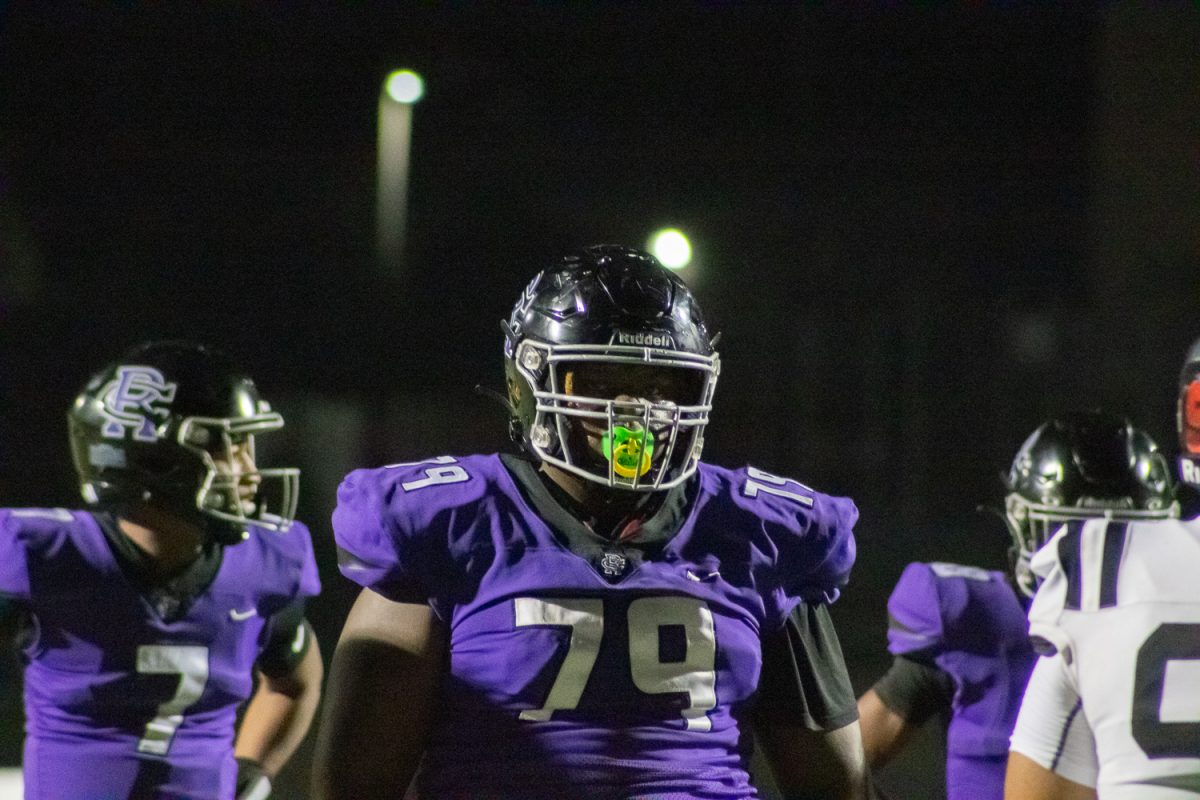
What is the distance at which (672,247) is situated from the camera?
15023mm

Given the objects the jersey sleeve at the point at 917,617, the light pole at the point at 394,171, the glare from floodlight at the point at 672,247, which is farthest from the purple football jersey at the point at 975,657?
the light pole at the point at 394,171

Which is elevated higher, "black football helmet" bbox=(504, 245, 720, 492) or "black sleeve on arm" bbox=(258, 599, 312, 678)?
"black football helmet" bbox=(504, 245, 720, 492)

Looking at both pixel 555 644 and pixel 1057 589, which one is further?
pixel 1057 589

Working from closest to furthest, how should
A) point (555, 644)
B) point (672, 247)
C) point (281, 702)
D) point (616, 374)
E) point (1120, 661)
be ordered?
point (555, 644) < point (1120, 661) < point (616, 374) < point (281, 702) < point (672, 247)

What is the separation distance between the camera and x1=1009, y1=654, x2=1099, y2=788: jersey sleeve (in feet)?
6.41

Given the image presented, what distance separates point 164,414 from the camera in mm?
2680

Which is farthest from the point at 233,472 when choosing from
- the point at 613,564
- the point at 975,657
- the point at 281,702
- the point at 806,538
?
the point at 975,657

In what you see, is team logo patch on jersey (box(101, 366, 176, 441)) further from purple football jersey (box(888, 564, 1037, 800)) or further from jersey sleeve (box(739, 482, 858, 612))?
purple football jersey (box(888, 564, 1037, 800))

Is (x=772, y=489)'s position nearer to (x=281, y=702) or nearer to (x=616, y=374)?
(x=616, y=374)

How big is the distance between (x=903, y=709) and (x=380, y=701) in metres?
1.69

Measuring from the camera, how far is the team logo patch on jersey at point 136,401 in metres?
2.68

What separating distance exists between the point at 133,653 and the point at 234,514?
0.32 meters

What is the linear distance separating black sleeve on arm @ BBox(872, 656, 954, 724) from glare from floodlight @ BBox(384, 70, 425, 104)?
42.9 feet

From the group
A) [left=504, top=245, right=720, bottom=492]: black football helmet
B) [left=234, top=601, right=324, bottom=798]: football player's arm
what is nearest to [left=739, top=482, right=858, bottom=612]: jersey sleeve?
[left=504, top=245, right=720, bottom=492]: black football helmet
